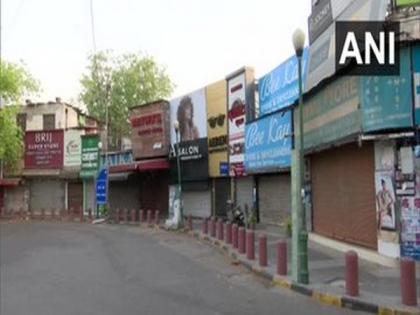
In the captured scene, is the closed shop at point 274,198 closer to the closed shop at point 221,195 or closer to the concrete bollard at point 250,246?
the closed shop at point 221,195

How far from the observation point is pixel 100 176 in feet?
129

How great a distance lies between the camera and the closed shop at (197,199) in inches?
1367

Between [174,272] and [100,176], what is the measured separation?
79.3 feet

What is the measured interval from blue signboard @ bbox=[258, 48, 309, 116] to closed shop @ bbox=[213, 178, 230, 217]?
5730 millimetres

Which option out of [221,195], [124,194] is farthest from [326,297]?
[124,194]

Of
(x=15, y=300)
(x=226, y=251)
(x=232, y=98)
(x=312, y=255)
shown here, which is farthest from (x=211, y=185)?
(x=15, y=300)

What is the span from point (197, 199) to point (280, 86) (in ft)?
38.4

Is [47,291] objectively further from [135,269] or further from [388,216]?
[388,216]

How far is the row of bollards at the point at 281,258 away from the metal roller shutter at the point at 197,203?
9222 millimetres

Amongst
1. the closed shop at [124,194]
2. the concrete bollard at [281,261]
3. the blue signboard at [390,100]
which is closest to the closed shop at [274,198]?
the blue signboard at [390,100]

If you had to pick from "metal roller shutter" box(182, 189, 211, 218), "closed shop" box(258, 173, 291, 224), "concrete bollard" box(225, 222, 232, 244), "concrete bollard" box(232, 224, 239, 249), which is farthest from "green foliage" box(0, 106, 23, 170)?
"concrete bollard" box(232, 224, 239, 249)

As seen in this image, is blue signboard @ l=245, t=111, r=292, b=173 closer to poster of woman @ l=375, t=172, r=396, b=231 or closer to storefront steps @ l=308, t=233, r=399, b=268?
storefront steps @ l=308, t=233, r=399, b=268

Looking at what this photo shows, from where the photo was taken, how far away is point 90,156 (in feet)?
144

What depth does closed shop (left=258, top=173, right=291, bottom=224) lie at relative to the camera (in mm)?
25984
